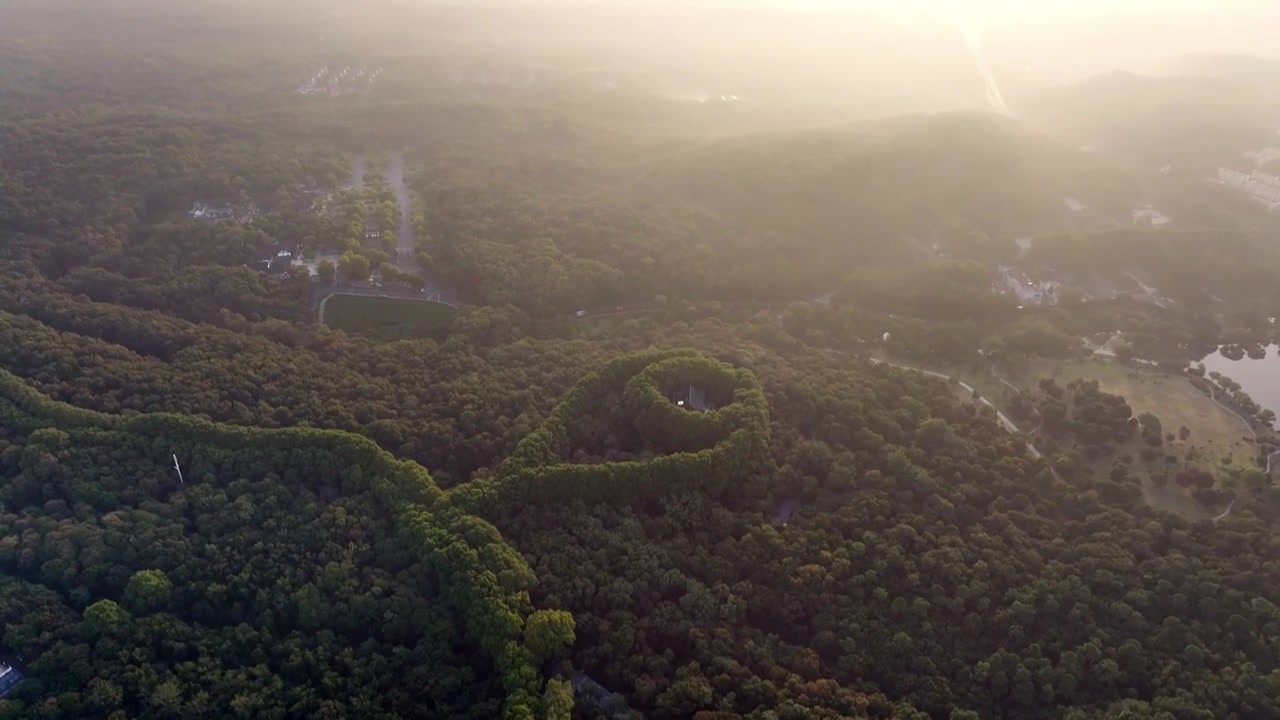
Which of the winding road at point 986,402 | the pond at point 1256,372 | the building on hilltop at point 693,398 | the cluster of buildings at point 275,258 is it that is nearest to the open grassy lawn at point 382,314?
the cluster of buildings at point 275,258

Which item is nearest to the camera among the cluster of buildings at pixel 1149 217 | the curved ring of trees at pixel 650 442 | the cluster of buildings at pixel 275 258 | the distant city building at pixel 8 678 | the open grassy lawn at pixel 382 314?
the distant city building at pixel 8 678

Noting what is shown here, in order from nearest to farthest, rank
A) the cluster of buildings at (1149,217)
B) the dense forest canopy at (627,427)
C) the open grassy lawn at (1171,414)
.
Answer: the dense forest canopy at (627,427), the open grassy lawn at (1171,414), the cluster of buildings at (1149,217)

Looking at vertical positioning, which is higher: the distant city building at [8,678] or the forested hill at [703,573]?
the forested hill at [703,573]

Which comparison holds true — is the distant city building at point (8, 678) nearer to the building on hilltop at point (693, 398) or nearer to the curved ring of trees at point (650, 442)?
the curved ring of trees at point (650, 442)

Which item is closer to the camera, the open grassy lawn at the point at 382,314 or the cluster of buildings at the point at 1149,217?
the open grassy lawn at the point at 382,314

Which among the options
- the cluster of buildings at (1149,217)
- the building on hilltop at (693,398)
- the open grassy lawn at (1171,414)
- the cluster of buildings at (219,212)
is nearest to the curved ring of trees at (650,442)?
the building on hilltop at (693,398)

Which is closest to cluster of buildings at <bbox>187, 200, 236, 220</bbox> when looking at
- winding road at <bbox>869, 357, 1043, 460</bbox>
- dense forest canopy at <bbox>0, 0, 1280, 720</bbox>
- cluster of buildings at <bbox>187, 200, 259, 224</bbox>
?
cluster of buildings at <bbox>187, 200, 259, 224</bbox>

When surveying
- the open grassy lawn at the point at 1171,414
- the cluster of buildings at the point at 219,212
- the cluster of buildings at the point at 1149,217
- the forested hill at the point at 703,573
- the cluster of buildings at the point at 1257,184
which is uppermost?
the cluster of buildings at the point at 1257,184

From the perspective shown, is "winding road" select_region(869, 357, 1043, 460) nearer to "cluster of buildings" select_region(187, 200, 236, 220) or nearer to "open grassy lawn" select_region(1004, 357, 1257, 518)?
"open grassy lawn" select_region(1004, 357, 1257, 518)

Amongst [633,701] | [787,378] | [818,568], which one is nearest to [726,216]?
[787,378]
